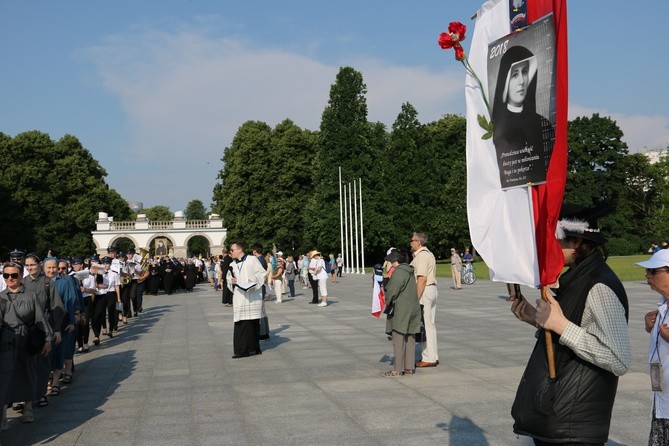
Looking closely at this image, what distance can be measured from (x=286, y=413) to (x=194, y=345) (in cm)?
729

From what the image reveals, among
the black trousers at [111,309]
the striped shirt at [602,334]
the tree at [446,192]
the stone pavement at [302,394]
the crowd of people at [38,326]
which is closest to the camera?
the striped shirt at [602,334]

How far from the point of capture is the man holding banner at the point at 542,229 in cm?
345

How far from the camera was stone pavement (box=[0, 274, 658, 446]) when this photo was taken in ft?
24.3

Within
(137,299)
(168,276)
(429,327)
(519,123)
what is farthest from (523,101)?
(168,276)

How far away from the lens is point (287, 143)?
7619 centimetres

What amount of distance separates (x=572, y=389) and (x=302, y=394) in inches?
245

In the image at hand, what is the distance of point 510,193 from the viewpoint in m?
→ 3.71

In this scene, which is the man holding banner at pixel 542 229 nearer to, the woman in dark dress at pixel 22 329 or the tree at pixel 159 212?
the woman in dark dress at pixel 22 329

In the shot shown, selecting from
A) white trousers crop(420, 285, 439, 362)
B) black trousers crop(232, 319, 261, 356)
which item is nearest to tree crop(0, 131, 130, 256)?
black trousers crop(232, 319, 261, 356)

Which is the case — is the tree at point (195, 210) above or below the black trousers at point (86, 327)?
above

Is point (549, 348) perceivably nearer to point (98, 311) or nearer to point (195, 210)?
point (98, 311)

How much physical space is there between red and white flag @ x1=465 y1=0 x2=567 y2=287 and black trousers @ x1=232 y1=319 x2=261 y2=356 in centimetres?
978

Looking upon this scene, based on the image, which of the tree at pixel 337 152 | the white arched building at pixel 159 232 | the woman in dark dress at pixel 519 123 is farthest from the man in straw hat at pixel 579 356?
the white arched building at pixel 159 232

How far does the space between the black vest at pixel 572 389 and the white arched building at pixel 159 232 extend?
69.2m
